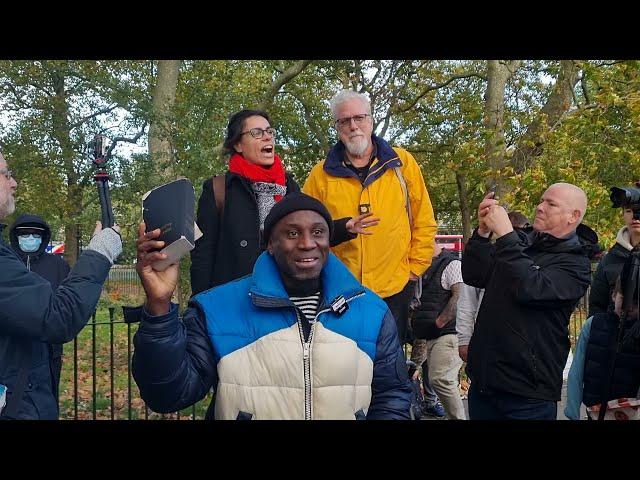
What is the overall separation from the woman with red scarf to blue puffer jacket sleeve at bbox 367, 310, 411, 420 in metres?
1.15

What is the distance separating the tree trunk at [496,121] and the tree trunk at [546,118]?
299 mm

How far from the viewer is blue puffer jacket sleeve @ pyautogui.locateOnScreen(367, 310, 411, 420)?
2.71m

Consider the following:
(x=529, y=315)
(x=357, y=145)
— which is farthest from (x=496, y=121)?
(x=529, y=315)

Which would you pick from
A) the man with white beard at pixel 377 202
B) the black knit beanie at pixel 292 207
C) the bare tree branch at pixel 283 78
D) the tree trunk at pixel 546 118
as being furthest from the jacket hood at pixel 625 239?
the bare tree branch at pixel 283 78

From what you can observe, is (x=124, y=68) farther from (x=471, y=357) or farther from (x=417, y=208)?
(x=471, y=357)

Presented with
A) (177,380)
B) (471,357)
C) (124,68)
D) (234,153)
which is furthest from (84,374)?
(177,380)

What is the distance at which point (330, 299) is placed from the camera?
2652 millimetres

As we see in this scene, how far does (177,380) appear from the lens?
2412 mm

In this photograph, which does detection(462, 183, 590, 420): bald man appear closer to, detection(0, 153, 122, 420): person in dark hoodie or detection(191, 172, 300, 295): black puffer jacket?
detection(191, 172, 300, 295): black puffer jacket

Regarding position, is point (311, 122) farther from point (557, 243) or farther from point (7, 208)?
point (7, 208)

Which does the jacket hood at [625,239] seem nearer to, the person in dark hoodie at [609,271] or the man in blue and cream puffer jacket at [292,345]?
the person in dark hoodie at [609,271]
